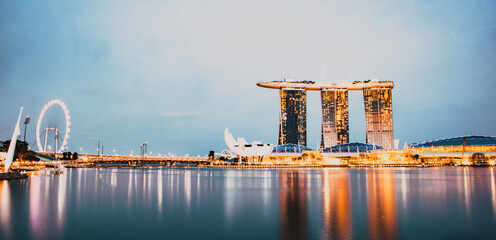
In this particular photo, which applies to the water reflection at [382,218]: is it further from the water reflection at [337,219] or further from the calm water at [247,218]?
the water reflection at [337,219]

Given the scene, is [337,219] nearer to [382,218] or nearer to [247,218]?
[382,218]

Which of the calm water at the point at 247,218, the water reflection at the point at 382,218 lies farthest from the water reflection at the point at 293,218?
the water reflection at the point at 382,218

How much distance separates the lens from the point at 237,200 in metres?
28.0

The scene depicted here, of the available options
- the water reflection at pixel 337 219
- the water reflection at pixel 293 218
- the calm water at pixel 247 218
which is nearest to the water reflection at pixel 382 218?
the calm water at pixel 247 218

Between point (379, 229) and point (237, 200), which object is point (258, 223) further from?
point (237, 200)

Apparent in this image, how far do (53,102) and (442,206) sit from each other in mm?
84444

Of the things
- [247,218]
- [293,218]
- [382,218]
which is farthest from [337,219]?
[247,218]

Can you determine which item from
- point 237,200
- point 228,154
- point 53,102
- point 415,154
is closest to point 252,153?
point 228,154

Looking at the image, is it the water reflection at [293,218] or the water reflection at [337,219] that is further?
the water reflection at [293,218]

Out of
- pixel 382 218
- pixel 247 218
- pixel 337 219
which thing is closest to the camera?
pixel 337 219

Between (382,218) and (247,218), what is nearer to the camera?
(382,218)

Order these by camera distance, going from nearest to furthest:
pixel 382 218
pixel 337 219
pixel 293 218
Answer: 1. pixel 337 219
2. pixel 382 218
3. pixel 293 218

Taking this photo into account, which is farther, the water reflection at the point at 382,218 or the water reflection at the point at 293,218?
the water reflection at the point at 293,218

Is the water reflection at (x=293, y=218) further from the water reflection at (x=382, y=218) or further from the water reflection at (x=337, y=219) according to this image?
the water reflection at (x=382, y=218)
